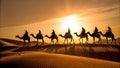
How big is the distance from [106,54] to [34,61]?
30.8 ft

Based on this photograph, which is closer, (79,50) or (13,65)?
(13,65)

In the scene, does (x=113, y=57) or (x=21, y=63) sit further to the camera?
(x=113, y=57)

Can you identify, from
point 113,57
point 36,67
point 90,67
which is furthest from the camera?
point 113,57

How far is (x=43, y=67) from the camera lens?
46.4 feet

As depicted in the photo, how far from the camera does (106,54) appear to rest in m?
23.1

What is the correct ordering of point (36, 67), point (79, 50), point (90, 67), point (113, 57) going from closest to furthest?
point (36, 67) < point (90, 67) < point (113, 57) < point (79, 50)

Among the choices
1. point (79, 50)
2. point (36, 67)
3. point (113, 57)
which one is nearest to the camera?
point (36, 67)

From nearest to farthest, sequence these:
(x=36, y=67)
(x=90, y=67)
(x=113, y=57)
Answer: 1. (x=36, y=67)
2. (x=90, y=67)
3. (x=113, y=57)

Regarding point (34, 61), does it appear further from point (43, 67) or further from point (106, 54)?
point (106, 54)

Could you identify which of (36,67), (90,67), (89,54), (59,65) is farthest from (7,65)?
(89,54)

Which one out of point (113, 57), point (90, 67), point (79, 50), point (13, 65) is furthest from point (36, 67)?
point (79, 50)

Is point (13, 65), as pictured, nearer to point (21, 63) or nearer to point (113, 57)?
point (21, 63)

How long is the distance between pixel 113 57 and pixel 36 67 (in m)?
9.91

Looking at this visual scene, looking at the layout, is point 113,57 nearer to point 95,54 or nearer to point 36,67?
point 95,54
